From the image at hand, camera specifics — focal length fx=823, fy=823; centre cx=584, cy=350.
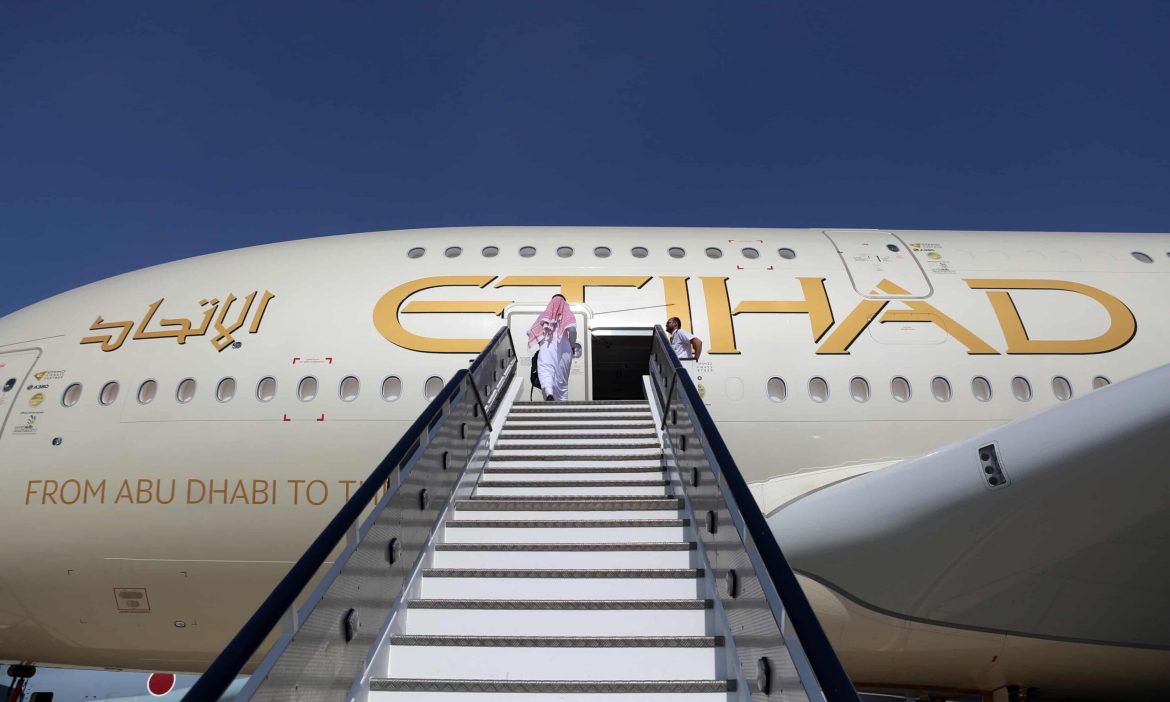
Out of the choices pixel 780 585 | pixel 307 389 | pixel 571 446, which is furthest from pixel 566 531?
pixel 307 389

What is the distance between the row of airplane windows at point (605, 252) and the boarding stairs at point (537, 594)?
3.75m

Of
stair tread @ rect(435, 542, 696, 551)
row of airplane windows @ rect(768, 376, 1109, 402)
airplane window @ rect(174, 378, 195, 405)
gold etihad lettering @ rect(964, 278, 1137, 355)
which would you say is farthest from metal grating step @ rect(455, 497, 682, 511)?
gold etihad lettering @ rect(964, 278, 1137, 355)

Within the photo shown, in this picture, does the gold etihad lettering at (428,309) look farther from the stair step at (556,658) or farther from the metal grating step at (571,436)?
the stair step at (556,658)

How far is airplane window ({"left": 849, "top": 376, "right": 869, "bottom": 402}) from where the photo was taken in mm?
8070

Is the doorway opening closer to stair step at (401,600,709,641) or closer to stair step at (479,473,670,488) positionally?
stair step at (479,473,670,488)

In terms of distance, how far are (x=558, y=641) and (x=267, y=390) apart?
17.6ft

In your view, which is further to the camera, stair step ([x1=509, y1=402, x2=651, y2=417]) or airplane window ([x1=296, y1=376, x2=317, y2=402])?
airplane window ([x1=296, y1=376, x2=317, y2=402])

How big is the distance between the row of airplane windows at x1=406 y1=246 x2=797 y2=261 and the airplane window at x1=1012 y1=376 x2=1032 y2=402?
8.64ft

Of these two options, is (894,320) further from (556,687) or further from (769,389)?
(556,687)

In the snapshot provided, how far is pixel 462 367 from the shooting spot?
8.31 m

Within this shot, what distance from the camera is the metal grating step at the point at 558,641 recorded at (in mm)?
3809

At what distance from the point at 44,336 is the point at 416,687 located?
7.77 m

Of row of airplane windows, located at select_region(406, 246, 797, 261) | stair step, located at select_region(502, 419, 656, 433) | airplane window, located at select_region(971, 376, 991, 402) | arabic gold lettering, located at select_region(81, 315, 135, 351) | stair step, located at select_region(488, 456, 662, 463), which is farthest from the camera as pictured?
row of airplane windows, located at select_region(406, 246, 797, 261)

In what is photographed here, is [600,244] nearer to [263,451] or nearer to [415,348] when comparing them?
[415,348]
